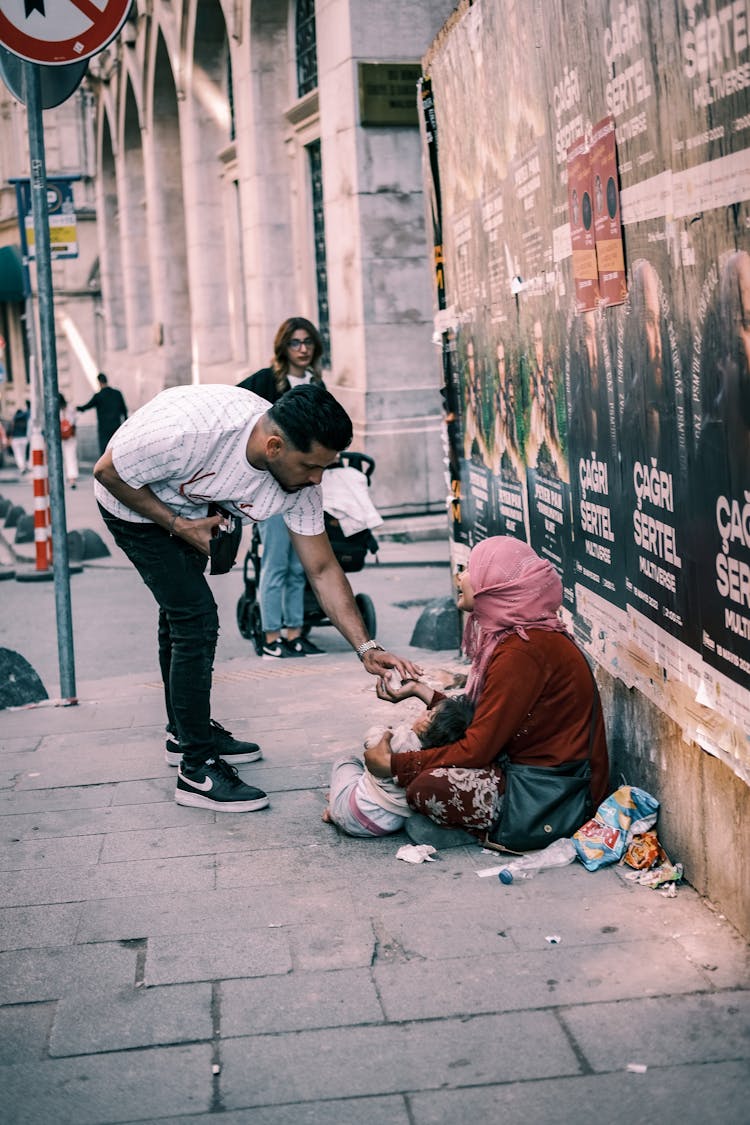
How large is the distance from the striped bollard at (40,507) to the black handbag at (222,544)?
24.3ft

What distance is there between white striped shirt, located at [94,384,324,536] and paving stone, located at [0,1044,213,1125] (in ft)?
6.81

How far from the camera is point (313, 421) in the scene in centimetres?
450

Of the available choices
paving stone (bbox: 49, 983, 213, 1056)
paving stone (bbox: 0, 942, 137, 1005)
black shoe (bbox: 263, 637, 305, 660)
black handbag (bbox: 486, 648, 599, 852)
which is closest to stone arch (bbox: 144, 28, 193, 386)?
black shoe (bbox: 263, 637, 305, 660)

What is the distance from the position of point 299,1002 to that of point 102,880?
1125 mm

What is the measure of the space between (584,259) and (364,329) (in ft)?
29.6

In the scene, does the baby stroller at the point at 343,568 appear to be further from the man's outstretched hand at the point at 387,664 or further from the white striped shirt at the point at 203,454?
the man's outstretched hand at the point at 387,664

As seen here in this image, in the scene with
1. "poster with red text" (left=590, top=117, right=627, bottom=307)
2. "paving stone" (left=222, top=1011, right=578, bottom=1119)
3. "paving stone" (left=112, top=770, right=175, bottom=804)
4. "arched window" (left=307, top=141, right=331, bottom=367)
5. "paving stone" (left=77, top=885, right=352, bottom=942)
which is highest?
"arched window" (left=307, top=141, right=331, bottom=367)

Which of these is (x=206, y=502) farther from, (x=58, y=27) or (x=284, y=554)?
(x=284, y=554)

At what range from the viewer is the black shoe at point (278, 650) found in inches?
316

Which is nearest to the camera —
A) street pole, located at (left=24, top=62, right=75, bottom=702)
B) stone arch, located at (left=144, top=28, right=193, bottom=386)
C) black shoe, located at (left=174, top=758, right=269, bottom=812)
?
black shoe, located at (left=174, top=758, right=269, bottom=812)

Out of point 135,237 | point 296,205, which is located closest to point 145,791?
point 296,205

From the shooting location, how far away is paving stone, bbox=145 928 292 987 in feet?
12.1

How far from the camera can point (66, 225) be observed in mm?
15672

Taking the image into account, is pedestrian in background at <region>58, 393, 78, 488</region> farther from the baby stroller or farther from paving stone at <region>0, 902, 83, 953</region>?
paving stone at <region>0, 902, 83, 953</region>
